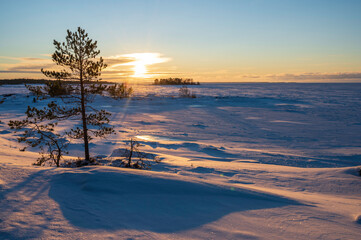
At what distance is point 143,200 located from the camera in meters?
3.71

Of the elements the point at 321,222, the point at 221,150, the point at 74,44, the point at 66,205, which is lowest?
the point at 221,150

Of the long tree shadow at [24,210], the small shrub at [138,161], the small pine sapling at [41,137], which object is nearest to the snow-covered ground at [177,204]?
the long tree shadow at [24,210]

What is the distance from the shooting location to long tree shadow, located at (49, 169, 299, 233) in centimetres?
305

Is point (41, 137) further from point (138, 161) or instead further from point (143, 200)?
point (143, 200)

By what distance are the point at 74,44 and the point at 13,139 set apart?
24.1 feet

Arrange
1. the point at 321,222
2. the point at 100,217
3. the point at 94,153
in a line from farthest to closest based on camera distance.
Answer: the point at 94,153
the point at 321,222
the point at 100,217

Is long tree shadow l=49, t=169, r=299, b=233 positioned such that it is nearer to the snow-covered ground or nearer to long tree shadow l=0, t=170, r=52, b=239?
the snow-covered ground

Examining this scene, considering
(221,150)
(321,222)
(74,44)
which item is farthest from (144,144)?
(321,222)

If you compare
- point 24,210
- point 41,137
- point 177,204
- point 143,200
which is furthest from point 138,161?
point 24,210

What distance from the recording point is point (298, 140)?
13.5 metres

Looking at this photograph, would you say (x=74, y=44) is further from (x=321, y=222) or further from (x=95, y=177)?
(x=321, y=222)

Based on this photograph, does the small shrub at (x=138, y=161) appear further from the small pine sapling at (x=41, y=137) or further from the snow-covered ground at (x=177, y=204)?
the small pine sapling at (x=41, y=137)

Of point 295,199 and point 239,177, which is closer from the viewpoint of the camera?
point 295,199

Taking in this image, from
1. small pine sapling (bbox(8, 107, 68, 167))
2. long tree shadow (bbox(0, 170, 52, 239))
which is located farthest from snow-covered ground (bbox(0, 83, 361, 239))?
small pine sapling (bbox(8, 107, 68, 167))
